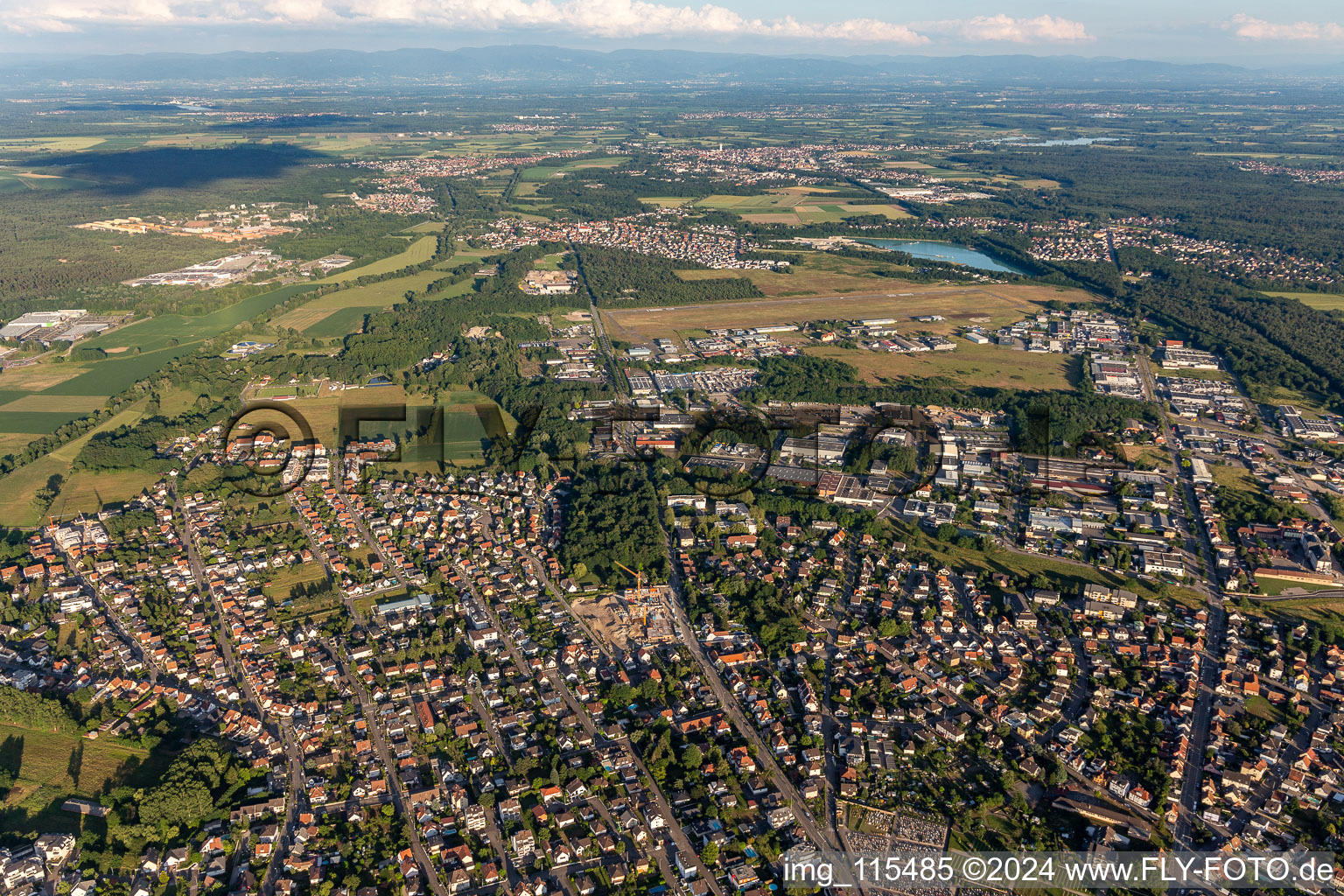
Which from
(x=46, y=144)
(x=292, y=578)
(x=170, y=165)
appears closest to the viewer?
(x=292, y=578)

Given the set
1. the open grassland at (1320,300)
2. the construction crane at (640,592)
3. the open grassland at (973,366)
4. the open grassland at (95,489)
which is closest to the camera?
the construction crane at (640,592)

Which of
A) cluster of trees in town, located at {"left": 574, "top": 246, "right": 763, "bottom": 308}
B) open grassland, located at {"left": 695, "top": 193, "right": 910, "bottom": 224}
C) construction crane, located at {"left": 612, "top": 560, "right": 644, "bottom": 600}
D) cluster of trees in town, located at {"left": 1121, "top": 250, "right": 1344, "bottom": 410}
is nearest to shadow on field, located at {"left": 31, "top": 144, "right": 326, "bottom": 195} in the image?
open grassland, located at {"left": 695, "top": 193, "right": 910, "bottom": 224}

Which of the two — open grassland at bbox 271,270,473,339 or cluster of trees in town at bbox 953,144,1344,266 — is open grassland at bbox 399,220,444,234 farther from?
cluster of trees in town at bbox 953,144,1344,266

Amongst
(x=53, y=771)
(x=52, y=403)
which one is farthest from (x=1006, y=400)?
(x=52, y=403)

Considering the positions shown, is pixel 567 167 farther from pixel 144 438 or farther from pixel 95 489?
pixel 95 489

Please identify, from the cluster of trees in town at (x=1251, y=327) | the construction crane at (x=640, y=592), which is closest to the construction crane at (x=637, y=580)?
the construction crane at (x=640, y=592)

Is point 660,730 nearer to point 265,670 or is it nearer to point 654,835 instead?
point 654,835

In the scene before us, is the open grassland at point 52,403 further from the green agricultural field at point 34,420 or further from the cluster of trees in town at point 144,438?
the cluster of trees in town at point 144,438
